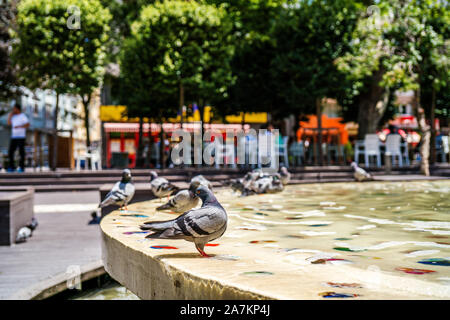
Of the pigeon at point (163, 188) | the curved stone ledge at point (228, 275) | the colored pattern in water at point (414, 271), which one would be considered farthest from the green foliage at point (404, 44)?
the curved stone ledge at point (228, 275)

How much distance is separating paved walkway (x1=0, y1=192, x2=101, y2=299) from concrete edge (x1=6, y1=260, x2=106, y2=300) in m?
0.19

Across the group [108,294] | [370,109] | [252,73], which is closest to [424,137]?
[370,109]

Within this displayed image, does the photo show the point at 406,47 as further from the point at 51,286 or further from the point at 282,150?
the point at 51,286

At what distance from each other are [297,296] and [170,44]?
1770cm

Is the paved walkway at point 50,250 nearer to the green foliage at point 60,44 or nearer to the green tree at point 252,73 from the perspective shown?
the green foliage at point 60,44

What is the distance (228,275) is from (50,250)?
480cm

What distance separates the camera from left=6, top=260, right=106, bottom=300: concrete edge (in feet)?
13.1

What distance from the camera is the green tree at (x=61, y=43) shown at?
58.4 ft

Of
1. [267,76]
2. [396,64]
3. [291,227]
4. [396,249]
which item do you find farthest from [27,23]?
[396,249]

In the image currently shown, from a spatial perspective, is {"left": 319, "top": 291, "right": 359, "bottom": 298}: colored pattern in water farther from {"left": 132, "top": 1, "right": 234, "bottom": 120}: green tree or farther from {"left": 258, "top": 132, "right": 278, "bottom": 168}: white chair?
{"left": 132, "top": 1, "right": 234, "bottom": 120}: green tree

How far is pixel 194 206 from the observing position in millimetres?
4758

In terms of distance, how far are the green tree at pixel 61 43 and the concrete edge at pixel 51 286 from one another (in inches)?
520

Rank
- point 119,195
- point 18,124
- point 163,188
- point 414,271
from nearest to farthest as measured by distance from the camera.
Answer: point 414,271
point 119,195
point 163,188
point 18,124

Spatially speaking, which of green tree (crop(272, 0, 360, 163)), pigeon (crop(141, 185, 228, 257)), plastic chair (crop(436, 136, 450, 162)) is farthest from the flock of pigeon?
plastic chair (crop(436, 136, 450, 162))
